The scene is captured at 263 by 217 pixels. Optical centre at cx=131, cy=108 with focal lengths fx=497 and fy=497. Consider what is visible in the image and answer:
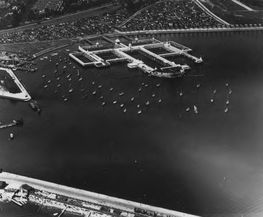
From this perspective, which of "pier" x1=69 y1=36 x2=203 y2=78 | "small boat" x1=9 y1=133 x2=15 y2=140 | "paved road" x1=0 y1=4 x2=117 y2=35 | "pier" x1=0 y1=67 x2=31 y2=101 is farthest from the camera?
"paved road" x1=0 y1=4 x2=117 y2=35

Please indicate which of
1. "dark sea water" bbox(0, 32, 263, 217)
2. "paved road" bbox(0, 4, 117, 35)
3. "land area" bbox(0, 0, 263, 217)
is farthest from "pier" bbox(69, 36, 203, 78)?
"paved road" bbox(0, 4, 117, 35)

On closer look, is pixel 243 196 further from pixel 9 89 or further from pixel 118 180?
pixel 9 89

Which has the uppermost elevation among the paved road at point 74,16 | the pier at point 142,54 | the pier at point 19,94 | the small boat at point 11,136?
the paved road at point 74,16

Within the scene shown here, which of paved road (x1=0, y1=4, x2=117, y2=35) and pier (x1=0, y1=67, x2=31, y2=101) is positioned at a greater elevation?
paved road (x1=0, y1=4, x2=117, y2=35)

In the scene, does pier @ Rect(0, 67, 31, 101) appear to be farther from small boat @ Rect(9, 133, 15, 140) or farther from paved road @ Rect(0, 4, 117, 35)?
paved road @ Rect(0, 4, 117, 35)

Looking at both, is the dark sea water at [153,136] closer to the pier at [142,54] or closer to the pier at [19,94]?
the pier at [19,94]

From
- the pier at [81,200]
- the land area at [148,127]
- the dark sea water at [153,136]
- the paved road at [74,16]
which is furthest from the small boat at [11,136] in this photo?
the paved road at [74,16]
